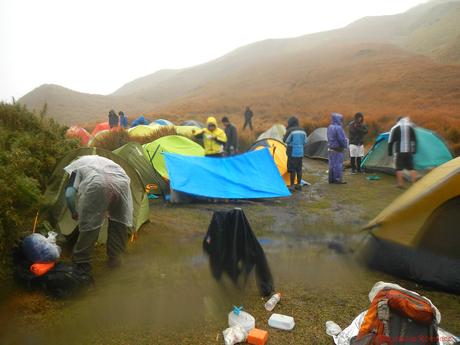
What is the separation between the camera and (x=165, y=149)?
31.1 ft

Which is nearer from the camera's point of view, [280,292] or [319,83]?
[280,292]

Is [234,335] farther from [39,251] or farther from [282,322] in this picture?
[39,251]

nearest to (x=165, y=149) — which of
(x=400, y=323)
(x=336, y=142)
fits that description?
(x=336, y=142)

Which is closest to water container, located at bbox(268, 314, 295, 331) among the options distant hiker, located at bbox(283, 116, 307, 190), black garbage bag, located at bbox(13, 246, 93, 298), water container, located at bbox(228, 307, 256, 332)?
water container, located at bbox(228, 307, 256, 332)

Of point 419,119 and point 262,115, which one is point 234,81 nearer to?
point 262,115

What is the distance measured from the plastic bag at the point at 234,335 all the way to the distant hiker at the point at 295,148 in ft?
20.7

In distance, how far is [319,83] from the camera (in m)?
46.4

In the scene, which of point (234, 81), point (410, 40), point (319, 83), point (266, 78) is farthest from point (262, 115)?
point (410, 40)

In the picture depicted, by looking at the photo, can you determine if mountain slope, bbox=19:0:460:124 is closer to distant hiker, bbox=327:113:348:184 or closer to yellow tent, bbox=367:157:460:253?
distant hiker, bbox=327:113:348:184

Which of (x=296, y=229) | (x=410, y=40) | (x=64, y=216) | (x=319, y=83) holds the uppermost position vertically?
(x=410, y=40)

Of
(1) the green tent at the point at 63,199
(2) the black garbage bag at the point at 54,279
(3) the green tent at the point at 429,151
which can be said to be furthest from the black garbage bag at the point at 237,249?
(3) the green tent at the point at 429,151

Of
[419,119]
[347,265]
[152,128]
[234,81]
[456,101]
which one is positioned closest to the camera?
[347,265]

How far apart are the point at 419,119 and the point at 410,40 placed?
52345 mm

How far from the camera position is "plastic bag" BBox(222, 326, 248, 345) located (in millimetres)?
3201
